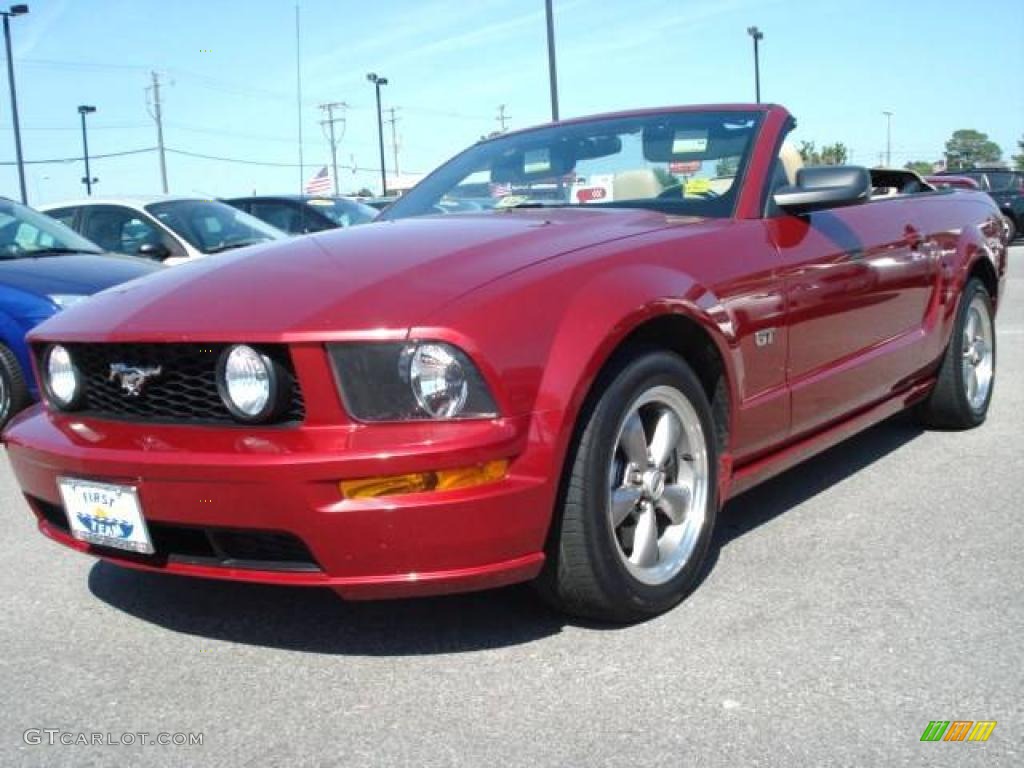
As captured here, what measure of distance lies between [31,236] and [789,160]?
4.86 meters

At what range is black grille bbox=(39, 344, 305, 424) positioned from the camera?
260 cm

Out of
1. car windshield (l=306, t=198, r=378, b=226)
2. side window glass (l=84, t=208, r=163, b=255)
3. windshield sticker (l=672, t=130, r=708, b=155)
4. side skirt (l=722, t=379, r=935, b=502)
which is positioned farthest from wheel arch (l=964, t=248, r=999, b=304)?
car windshield (l=306, t=198, r=378, b=226)

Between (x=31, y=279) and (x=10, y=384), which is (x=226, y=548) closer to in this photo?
(x=10, y=384)

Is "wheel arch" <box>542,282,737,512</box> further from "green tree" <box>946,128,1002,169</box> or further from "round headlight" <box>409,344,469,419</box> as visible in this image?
"green tree" <box>946,128,1002,169</box>

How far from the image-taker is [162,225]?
8664 millimetres

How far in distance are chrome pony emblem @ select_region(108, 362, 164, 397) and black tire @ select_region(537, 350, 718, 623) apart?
1.08 m

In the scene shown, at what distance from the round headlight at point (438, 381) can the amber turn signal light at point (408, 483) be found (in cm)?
13

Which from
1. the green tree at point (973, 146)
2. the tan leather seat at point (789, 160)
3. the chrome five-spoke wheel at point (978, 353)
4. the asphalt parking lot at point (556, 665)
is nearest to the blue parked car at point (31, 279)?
the asphalt parking lot at point (556, 665)

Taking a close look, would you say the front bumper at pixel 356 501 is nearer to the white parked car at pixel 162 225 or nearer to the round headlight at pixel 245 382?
the round headlight at pixel 245 382

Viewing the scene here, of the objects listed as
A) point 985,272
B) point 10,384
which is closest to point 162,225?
point 10,384

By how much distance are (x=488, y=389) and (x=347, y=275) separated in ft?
1.85

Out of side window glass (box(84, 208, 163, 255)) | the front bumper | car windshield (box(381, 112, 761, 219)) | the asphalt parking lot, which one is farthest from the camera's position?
side window glass (box(84, 208, 163, 255))

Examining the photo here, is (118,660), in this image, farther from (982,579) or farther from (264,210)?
(264,210)

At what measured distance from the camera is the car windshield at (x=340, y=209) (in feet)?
39.4
